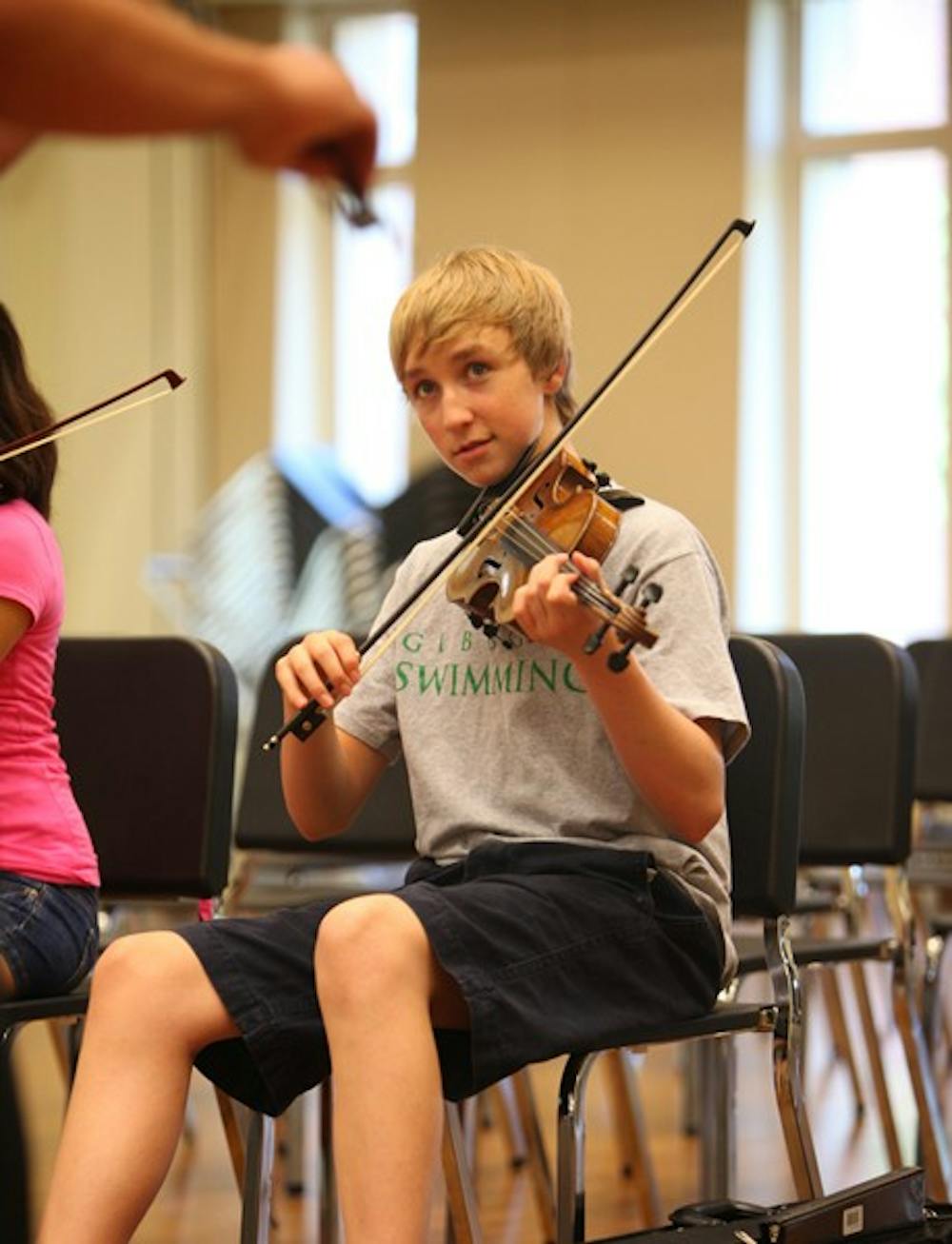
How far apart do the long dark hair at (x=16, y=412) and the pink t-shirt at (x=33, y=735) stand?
0.02 metres

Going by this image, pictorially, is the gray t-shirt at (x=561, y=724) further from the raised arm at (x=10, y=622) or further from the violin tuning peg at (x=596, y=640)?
the raised arm at (x=10, y=622)

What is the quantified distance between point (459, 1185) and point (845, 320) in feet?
15.1

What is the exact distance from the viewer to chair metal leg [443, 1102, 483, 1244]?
1.79 meters

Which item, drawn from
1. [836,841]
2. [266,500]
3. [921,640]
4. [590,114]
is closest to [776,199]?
[590,114]

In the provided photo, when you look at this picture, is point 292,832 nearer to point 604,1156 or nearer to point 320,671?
point 604,1156

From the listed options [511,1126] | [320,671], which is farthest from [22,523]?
[511,1126]

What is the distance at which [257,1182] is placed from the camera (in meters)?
1.73

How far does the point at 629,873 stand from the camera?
5.42ft

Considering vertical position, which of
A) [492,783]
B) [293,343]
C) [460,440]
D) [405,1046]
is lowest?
[405,1046]

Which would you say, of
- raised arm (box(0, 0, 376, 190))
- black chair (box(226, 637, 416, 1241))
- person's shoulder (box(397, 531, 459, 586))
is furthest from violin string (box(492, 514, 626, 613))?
raised arm (box(0, 0, 376, 190))

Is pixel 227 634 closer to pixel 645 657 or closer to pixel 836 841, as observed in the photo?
pixel 836 841

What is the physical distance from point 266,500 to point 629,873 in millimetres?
4582

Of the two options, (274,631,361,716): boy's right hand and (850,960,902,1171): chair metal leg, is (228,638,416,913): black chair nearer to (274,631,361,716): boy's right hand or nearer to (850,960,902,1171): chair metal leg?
(850,960,902,1171): chair metal leg

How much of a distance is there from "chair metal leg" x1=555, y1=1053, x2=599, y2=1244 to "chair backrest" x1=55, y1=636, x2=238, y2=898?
53 cm
